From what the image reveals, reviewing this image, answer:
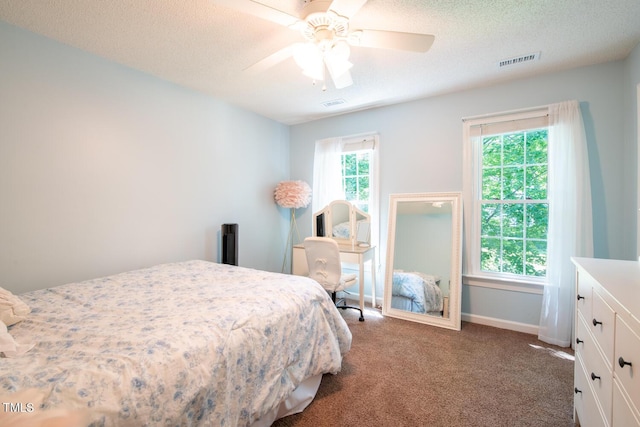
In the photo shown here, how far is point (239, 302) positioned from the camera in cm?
152

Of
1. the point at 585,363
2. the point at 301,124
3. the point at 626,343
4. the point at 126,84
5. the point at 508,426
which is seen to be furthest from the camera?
the point at 301,124

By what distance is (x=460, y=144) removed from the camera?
2.95 m

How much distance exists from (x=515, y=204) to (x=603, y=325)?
6.47ft

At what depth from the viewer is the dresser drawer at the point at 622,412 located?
80 cm

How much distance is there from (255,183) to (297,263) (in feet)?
4.00

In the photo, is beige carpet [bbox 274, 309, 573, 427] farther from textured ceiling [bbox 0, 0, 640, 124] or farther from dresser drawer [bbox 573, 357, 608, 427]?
textured ceiling [bbox 0, 0, 640, 124]

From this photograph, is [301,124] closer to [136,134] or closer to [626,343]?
[136,134]

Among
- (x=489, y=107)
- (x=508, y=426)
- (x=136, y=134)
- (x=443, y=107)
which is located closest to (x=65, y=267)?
(x=136, y=134)

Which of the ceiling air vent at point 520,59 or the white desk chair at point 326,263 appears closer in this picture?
the ceiling air vent at point 520,59

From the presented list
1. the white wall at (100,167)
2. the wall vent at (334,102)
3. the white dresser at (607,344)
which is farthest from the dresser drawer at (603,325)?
the white wall at (100,167)

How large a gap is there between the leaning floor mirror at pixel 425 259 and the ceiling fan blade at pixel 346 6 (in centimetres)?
217

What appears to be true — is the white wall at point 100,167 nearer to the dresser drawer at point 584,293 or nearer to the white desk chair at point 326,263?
the white desk chair at point 326,263

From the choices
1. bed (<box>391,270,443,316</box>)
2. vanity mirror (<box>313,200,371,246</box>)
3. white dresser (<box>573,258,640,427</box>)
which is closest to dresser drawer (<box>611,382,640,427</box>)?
white dresser (<box>573,258,640,427</box>)

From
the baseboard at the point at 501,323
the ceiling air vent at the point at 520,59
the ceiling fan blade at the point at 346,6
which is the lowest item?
the baseboard at the point at 501,323
